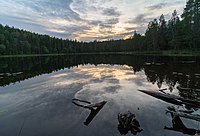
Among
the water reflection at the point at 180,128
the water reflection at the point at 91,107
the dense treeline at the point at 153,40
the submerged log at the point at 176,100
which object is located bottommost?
the water reflection at the point at 91,107

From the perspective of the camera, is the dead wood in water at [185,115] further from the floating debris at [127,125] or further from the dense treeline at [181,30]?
the dense treeline at [181,30]

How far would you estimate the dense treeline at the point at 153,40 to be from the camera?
61.7m

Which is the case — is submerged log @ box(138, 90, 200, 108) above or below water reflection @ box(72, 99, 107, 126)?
above

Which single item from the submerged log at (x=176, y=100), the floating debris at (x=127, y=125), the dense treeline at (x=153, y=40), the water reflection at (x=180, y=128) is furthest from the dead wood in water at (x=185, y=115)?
the dense treeline at (x=153, y=40)

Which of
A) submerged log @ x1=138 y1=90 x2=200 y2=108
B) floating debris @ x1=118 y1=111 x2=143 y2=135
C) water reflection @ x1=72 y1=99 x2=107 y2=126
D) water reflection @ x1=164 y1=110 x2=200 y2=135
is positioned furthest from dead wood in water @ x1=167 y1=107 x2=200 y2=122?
water reflection @ x1=72 y1=99 x2=107 y2=126

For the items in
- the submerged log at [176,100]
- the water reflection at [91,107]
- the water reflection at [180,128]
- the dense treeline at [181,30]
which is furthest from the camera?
the dense treeline at [181,30]

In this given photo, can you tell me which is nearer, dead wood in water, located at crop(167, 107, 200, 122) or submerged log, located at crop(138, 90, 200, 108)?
dead wood in water, located at crop(167, 107, 200, 122)

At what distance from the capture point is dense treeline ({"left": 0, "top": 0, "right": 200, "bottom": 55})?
202 feet

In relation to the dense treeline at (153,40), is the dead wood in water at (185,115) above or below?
below

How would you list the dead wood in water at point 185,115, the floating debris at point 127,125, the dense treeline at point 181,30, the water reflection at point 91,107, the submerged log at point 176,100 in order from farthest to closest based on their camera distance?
the dense treeline at point 181,30 → the submerged log at point 176,100 → the water reflection at point 91,107 → the dead wood in water at point 185,115 → the floating debris at point 127,125

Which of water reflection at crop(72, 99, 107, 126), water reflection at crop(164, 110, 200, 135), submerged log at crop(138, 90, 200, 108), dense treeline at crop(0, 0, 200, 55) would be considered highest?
dense treeline at crop(0, 0, 200, 55)

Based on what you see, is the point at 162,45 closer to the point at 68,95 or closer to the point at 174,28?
the point at 174,28

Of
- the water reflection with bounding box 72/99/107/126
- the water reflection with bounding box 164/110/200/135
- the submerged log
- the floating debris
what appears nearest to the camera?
the water reflection with bounding box 164/110/200/135

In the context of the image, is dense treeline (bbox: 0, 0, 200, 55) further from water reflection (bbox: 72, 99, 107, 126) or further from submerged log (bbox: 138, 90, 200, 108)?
water reflection (bbox: 72, 99, 107, 126)
